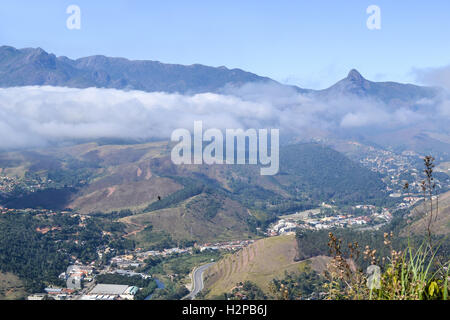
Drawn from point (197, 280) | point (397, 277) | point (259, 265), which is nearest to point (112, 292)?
point (197, 280)

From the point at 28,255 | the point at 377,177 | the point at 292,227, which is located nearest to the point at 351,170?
the point at 377,177

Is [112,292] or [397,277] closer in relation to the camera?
[397,277]

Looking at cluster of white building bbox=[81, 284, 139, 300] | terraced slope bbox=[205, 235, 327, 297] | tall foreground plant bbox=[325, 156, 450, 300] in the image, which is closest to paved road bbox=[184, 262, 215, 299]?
terraced slope bbox=[205, 235, 327, 297]

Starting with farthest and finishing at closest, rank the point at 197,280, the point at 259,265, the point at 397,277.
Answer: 1. the point at 197,280
2. the point at 259,265
3. the point at 397,277

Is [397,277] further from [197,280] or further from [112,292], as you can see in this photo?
[197,280]

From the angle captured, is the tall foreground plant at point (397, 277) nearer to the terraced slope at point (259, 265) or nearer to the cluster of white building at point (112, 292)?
the terraced slope at point (259, 265)

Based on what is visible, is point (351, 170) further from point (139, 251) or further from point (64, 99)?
point (64, 99)

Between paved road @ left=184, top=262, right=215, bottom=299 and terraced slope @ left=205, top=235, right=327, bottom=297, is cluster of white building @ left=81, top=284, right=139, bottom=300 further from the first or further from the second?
terraced slope @ left=205, top=235, right=327, bottom=297

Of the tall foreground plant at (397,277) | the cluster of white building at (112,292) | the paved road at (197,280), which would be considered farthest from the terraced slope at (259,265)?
the tall foreground plant at (397,277)
